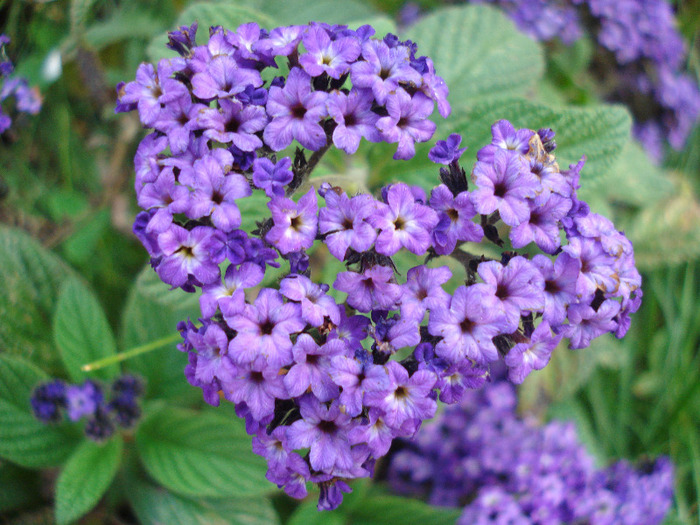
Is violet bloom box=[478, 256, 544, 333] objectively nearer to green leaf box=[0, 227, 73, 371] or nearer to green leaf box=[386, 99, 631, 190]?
green leaf box=[386, 99, 631, 190]

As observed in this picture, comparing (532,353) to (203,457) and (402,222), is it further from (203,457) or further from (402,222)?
(203,457)

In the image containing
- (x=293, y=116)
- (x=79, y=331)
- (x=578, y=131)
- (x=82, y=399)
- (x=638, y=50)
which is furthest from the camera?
(x=638, y=50)

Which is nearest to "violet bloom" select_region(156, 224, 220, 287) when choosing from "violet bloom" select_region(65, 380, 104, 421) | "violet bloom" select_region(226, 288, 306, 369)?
"violet bloom" select_region(226, 288, 306, 369)

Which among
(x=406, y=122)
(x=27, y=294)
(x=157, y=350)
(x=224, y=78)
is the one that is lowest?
(x=157, y=350)

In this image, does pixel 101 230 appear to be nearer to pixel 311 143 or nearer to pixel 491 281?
pixel 311 143

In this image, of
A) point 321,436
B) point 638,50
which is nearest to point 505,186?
point 321,436

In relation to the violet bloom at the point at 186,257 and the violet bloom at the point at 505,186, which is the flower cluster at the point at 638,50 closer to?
the violet bloom at the point at 505,186

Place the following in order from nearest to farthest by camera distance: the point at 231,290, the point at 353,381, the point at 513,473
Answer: the point at 353,381
the point at 231,290
the point at 513,473

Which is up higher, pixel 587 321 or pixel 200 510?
pixel 587 321

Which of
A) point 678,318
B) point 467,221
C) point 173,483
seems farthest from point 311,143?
point 678,318

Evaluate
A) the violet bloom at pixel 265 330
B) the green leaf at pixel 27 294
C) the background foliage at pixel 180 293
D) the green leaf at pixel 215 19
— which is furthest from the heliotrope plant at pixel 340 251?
the green leaf at pixel 27 294
